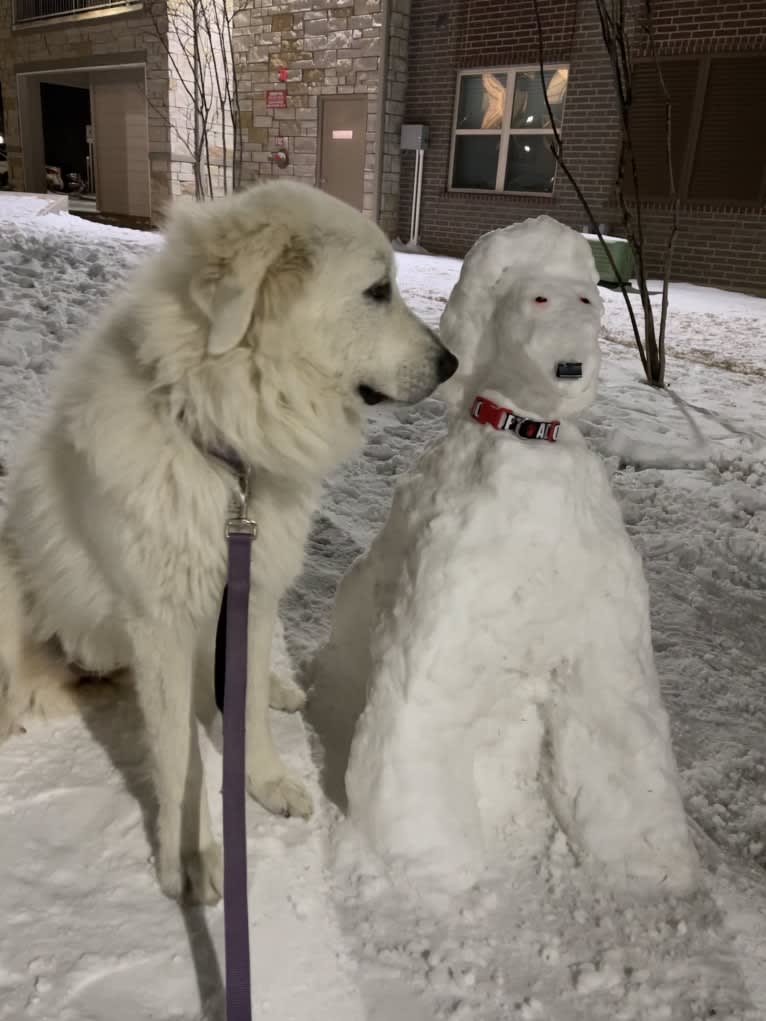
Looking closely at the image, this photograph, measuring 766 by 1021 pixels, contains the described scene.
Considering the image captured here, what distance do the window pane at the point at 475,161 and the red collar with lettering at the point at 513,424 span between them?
37.4 feet

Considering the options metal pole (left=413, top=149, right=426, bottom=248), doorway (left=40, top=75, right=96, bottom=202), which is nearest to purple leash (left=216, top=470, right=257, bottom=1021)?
metal pole (left=413, top=149, right=426, bottom=248)

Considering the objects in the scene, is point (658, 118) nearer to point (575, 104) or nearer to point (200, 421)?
point (575, 104)

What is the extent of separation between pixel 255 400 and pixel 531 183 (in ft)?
37.3

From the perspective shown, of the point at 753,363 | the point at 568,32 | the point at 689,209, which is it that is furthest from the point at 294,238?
the point at 568,32

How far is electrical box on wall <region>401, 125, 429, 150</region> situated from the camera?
11547mm

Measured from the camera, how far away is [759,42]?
870cm

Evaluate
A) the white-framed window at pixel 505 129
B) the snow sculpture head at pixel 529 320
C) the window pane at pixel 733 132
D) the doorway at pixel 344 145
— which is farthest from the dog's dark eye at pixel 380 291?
the doorway at pixel 344 145

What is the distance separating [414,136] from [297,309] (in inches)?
473

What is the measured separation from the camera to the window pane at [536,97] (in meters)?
10.3

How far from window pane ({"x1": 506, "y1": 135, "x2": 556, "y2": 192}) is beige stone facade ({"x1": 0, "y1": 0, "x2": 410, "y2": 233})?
2.23 metres

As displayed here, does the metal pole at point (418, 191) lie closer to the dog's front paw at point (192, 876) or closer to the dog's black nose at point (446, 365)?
the dog's black nose at point (446, 365)

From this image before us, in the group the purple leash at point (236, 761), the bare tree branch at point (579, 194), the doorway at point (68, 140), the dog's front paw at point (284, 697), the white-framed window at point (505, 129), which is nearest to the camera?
the purple leash at point (236, 761)

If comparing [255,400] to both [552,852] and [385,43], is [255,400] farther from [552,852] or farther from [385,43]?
[385,43]

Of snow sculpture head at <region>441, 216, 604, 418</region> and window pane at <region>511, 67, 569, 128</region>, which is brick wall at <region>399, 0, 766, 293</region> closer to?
window pane at <region>511, 67, 569, 128</region>
